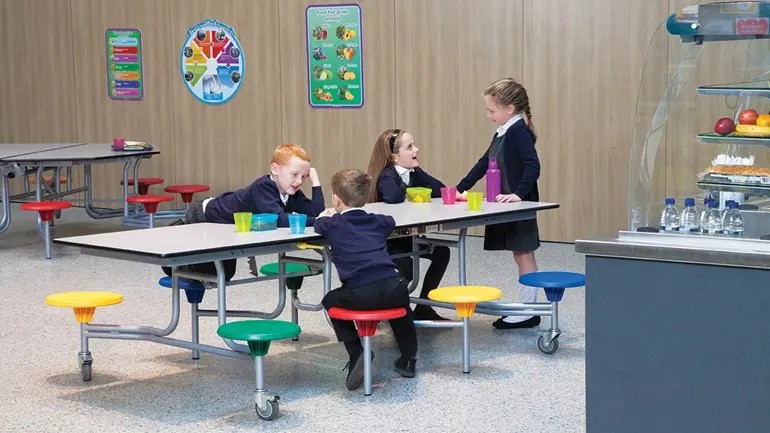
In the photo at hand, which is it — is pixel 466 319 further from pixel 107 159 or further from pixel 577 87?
pixel 107 159

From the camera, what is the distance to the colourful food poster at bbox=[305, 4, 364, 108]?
1012cm

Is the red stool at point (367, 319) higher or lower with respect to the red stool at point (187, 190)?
lower

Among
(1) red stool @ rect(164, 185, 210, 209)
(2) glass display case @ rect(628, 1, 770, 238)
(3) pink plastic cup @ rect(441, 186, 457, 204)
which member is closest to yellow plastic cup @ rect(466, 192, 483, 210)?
(3) pink plastic cup @ rect(441, 186, 457, 204)

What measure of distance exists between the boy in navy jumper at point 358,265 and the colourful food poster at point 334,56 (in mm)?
4947

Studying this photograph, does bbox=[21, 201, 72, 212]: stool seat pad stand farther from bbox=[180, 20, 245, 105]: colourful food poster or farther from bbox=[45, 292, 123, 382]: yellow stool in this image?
bbox=[45, 292, 123, 382]: yellow stool

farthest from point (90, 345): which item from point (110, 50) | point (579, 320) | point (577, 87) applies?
point (110, 50)

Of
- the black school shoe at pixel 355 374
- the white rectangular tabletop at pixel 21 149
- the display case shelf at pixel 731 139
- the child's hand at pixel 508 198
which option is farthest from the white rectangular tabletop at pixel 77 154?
the display case shelf at pixel 731 139

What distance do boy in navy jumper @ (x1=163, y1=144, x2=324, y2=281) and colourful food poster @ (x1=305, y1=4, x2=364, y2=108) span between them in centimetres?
439

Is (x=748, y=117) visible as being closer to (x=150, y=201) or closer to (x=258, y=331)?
(x=258, y=331)

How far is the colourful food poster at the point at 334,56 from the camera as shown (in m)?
10.1

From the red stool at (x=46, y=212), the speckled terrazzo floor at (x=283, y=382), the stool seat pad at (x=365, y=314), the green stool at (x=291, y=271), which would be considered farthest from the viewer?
the red stool at (x=46, y=212)

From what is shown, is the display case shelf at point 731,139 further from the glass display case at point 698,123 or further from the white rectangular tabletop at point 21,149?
the white rectangular tabletop at point 21,149

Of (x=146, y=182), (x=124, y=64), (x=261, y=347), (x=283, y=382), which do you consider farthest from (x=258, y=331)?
(x=124, y=64)

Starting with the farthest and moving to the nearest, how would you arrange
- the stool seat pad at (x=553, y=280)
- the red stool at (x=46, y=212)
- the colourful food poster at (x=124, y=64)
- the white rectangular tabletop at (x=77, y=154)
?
the colourful food poster at (x=124, y=64) < the white rectangular tabletop at (x=77, y=154) < the red stool at (x=46, y=212) < the stool seat pad at (x=553, y=280)
